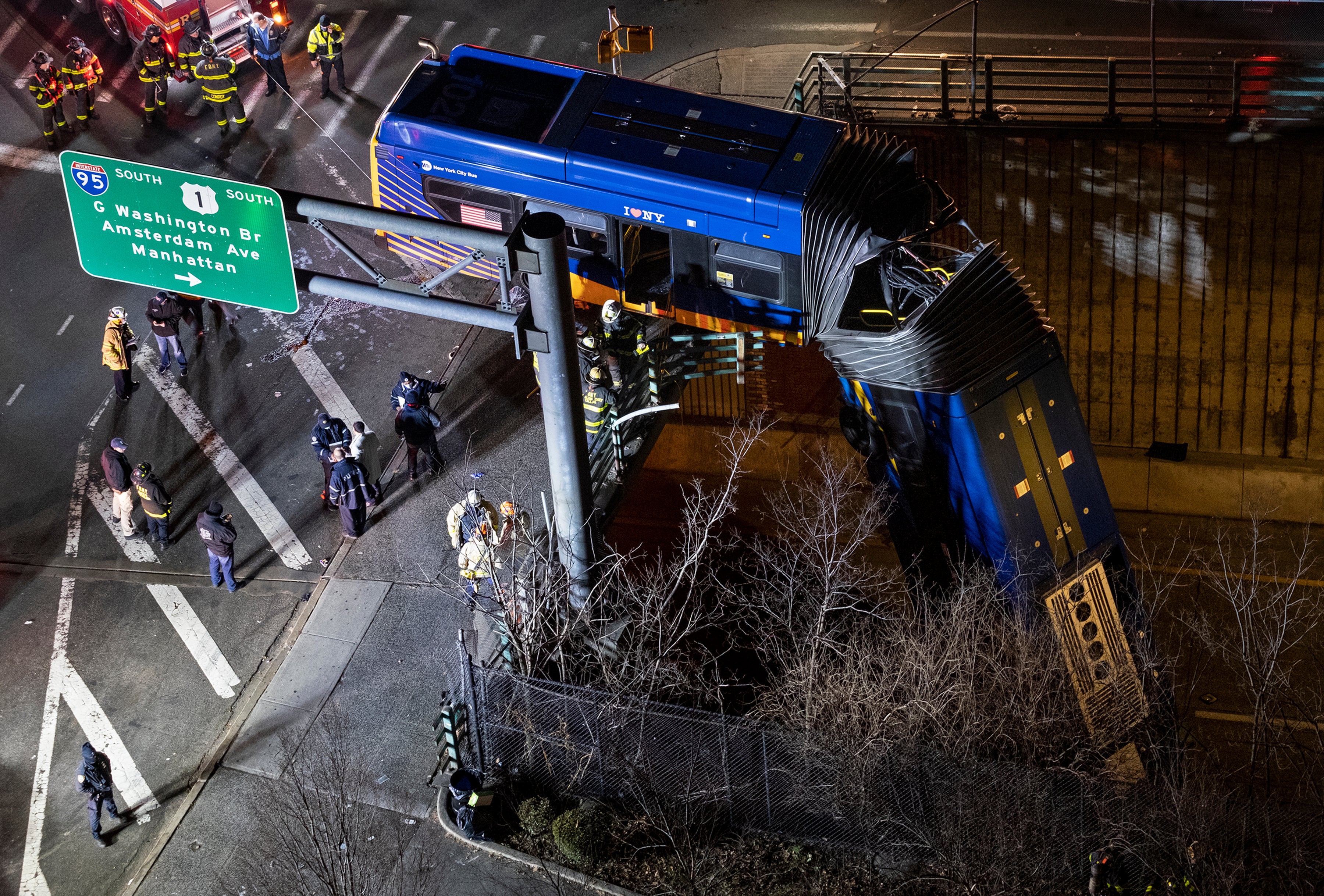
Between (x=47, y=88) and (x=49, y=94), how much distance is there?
103 mm

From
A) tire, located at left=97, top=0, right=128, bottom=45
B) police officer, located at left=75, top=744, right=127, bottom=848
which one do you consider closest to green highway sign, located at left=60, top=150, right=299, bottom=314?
police officer, located at left=75, top=744, right=127, bottom=848

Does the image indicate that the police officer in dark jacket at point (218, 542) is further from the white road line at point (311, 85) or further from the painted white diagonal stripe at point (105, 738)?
the white road line at point (311, 85)

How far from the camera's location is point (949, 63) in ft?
75.9

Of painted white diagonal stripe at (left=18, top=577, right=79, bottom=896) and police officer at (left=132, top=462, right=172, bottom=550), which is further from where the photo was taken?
police officer at (left=132, top=462, right=172, bottom=550)

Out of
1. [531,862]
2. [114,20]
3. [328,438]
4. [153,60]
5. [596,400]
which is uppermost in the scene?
[114,20]

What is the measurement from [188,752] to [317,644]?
1895mm

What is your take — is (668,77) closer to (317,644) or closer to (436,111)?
(436,111)

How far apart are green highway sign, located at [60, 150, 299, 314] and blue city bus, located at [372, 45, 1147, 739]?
6.35 m

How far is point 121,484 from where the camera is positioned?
61.7ft

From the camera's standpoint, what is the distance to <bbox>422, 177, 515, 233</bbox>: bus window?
19.7 meters

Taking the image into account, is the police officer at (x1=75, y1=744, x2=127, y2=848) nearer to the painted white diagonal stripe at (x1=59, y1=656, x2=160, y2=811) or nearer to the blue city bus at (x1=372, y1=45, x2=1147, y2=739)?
the painted white diagonal stripe at (x1=59, y1=656, x2=160, y2=811)

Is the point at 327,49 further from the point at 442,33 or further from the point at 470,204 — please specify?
the point at 470,204

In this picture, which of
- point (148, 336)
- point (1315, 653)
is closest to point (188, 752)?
point (148, 336)

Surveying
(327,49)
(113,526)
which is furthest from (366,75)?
(113,526)
